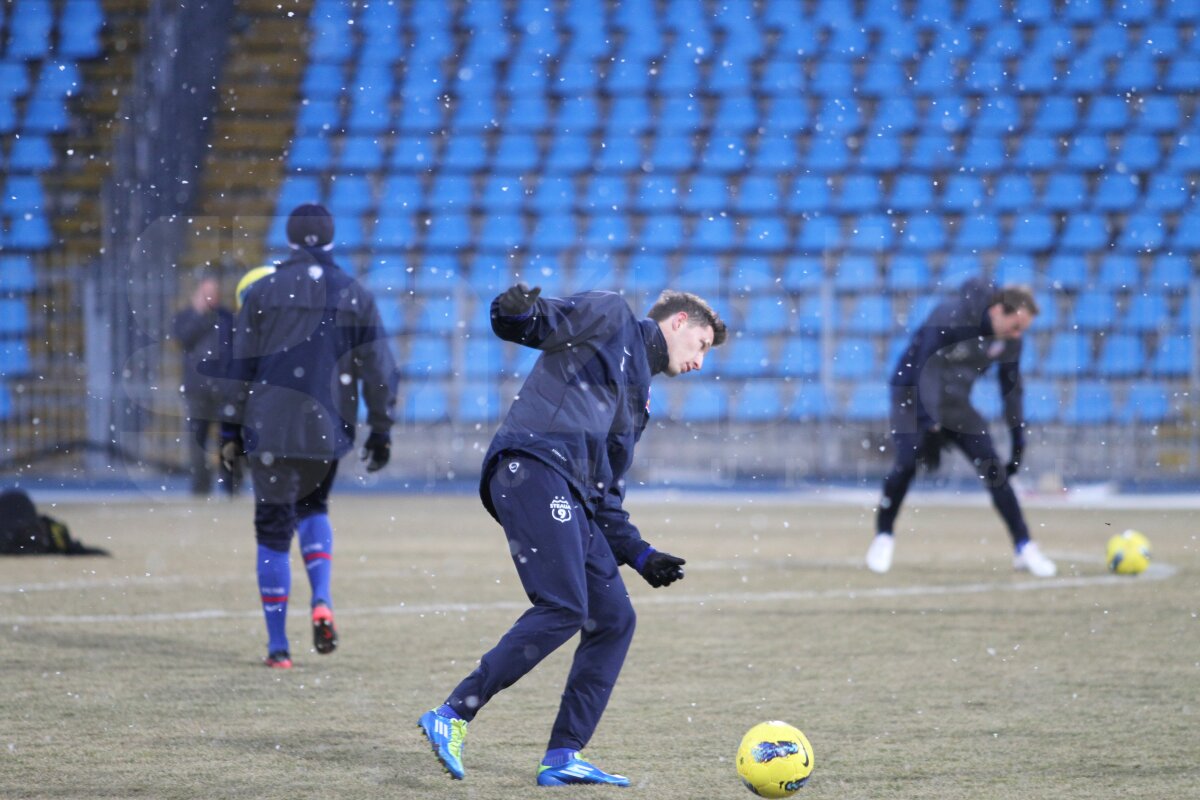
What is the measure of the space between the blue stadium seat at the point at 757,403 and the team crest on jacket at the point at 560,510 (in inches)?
523

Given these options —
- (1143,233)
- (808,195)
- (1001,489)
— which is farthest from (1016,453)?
(1143,233)

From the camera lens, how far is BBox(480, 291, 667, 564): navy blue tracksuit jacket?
3.89 m

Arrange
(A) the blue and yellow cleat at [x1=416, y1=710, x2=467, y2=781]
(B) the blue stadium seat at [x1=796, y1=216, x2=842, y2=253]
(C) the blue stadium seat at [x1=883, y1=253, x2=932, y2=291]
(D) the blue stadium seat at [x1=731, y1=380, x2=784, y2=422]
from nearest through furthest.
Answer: (A) the blue and yellow cleat at [x1=416, y1=710, x2=467, y2=781]
(D) the blue stadium seat at [x1=731, y1=380, x2=784, y2=422]
(C) the blue stadium seat at [x1=883, y1=253, x2=932, y2=291]
(B) the blue stadium seat at [x1=796, y1=216, x2=842, y2=253]

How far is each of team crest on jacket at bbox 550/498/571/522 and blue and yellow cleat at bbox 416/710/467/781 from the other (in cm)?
53

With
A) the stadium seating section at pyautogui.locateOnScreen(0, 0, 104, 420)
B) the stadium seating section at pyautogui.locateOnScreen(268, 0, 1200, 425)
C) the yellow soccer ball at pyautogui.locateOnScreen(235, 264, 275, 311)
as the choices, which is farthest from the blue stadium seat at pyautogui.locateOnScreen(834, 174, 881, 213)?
the yellow soccer ball at pyautogui.locateOnScreen(235, 264, 275, 311)

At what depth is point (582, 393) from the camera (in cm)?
394

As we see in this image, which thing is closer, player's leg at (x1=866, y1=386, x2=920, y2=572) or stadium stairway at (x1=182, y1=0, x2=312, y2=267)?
player's leg at (x1=866, y1=386, x2=920, y2=572)

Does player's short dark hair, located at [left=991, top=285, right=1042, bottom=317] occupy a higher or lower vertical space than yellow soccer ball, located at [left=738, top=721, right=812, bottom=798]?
higher

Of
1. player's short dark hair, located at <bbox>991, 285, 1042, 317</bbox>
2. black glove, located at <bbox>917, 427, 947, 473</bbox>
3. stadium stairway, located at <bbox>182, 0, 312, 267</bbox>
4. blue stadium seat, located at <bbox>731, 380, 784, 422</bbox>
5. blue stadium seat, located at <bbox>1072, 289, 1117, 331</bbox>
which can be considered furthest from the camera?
stadium stairway, located at <bbox>182, 0, 312, 267</bbox>

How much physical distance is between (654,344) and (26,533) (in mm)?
7160

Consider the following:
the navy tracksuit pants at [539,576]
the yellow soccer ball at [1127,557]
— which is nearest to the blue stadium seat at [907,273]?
the yellow soccer ball at [1127,557]

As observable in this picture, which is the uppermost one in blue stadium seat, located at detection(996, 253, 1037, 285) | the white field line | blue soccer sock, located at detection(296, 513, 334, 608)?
blue stadium seat, located at detection(996, 253, 1037, 285)

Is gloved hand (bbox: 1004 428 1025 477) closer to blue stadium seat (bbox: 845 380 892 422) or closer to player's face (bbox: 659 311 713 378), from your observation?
player's face (bbox: 659 311 713 378)

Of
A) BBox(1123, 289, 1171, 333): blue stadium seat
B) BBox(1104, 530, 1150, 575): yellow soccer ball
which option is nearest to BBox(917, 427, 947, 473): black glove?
BBox(1104, 530, 1150, 575): yellow soccer ball
